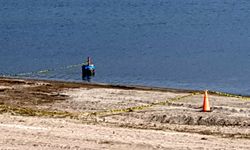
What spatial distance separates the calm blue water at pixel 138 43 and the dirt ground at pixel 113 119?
7468 mm

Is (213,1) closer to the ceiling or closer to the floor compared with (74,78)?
closer to the ceiling

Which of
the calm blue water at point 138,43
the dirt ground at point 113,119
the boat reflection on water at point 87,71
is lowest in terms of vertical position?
the dirt ground at point 113,119

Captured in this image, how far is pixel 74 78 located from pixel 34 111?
1342 cm

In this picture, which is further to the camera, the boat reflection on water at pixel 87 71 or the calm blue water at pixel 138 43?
the calm blue water at pixel 138 43

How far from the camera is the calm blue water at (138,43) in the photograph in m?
38.0

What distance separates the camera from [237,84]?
115 feet

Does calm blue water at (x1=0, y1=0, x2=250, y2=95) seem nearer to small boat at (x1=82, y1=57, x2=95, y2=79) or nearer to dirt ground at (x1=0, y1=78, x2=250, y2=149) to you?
small boat at (x1=82, y1=57, x2=95, y2=79)

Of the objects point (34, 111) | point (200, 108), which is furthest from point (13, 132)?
point (200, 108)

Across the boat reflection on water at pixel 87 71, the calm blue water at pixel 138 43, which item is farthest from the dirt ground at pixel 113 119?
the calm blue water at pixel 138 43

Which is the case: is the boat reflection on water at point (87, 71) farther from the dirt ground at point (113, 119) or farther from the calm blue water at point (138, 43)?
the dirt ground at point (113, 119)

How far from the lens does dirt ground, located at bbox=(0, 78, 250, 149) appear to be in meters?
17.2

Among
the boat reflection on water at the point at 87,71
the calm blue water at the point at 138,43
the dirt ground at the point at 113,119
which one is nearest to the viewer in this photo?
the dirt ground at the point at 113,119

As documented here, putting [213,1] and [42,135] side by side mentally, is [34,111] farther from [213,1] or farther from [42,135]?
[213,1]

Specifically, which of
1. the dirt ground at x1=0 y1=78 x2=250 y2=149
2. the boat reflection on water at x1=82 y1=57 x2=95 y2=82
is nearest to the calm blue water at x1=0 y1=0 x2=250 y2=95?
the boat reflection on water at x1=82 y1=57 x2=95 y2=82
